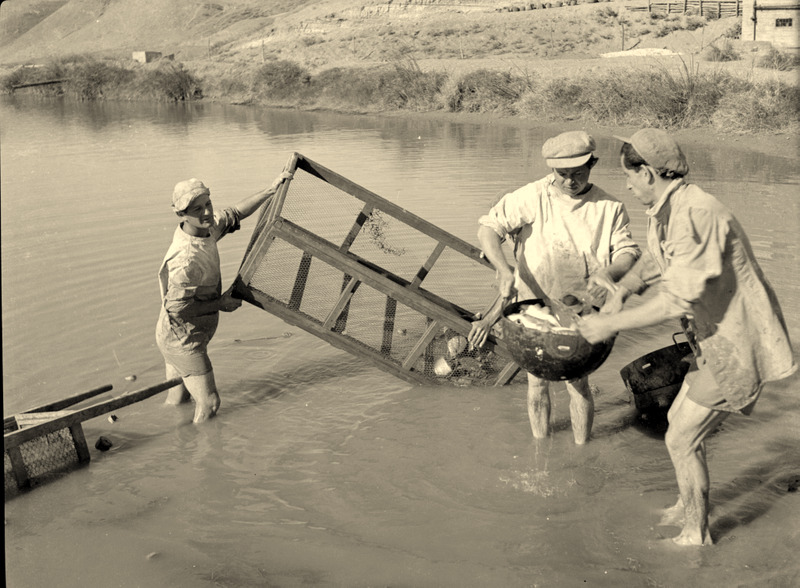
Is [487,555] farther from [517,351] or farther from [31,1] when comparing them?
[31,1]

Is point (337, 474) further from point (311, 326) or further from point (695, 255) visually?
point (695, 255)

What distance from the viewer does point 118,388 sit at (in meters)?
6.56

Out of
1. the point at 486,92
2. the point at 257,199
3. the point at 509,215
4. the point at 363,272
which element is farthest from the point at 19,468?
the point at 486,92

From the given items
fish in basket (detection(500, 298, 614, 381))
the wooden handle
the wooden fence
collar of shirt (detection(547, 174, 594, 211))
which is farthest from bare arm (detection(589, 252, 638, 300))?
the wooden fence

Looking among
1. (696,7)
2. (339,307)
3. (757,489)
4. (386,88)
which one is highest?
(696,7)

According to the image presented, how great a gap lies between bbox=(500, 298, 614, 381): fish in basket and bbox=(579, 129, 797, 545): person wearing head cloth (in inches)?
6.9

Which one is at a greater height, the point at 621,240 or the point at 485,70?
the point at 485,70

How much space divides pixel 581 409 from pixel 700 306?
5.44ft

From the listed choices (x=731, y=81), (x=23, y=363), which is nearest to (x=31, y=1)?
(x=731, y=81)

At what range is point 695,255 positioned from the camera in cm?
329

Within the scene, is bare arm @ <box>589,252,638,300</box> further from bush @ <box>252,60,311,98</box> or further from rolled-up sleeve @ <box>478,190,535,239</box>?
bush @ <box>252,60,311,98</box>

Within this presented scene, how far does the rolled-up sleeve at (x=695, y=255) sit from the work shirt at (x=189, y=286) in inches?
111

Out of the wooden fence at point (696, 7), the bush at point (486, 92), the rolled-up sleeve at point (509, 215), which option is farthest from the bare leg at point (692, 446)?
the wooden fence at point (696, 7)

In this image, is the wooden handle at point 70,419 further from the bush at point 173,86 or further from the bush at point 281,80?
the bush at point 173,86
